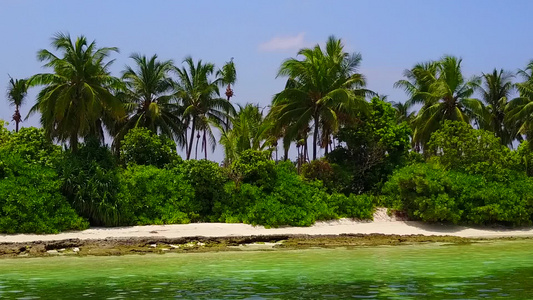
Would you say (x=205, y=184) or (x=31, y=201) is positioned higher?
(x=205, y=184)

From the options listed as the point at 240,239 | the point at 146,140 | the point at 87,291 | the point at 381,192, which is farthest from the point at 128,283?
the point at 381,192

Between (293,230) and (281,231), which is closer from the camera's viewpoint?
(281,231)

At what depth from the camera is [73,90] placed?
27.1 metres

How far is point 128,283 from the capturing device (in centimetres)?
1392

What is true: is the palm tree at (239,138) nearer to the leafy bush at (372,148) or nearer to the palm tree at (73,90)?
the leafy bush at (372,148)

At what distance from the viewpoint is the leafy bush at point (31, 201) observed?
75.1 ft

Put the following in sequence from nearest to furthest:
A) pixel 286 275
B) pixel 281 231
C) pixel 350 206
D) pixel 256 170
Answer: pixel 286 275
pixel 281 231
pixel 256 170
pixel 350 206

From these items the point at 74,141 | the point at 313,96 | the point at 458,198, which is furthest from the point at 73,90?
the point at 458,198

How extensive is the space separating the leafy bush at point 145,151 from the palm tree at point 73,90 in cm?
146

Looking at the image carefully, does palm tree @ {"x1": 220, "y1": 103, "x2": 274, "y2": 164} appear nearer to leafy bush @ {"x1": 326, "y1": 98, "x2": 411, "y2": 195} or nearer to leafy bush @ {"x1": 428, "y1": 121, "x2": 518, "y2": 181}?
leafy bush @ {"x1": 326, "y1": 98, "x2": 411, "y2": 195}

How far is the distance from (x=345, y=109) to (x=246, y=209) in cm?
858

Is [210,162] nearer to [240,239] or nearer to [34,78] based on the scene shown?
[240,239]

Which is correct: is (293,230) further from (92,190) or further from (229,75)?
(229,75)

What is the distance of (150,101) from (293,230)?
14.6 meters
